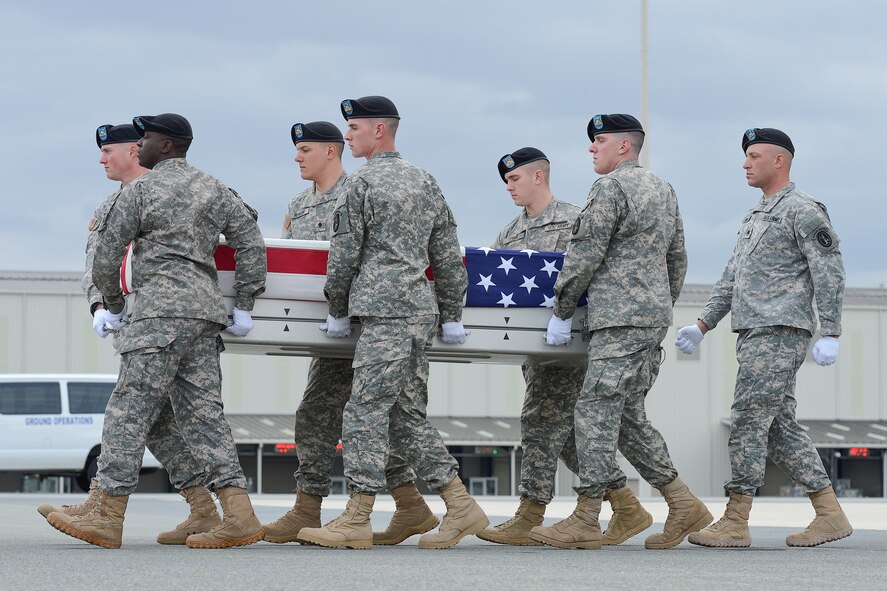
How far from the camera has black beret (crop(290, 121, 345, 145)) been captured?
813 cm

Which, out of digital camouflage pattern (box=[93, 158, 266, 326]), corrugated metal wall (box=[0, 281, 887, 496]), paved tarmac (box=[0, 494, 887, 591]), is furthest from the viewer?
corrugated metal wall (box=[0, 281, 887, 496])

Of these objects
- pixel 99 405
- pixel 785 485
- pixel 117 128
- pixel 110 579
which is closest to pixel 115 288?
pixel 117 128

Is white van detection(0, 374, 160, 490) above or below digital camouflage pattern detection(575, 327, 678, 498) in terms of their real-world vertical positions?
below

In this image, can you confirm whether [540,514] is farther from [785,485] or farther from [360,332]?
[785,485]

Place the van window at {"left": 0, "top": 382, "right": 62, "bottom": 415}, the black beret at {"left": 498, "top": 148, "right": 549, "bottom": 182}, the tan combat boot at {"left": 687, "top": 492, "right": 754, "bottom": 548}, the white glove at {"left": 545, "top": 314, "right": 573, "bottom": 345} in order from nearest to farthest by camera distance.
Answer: the white glove at {"left": 545, "top": 314, "right": 573, "bottom": 345}
the tan combat boot at {"left": 687, "top": 492, "right": 754, "bottom": 548}
the black beret at {"left": 498, "top": 148, "right": 549, "bottom": 182}
the van window at {"left": 0, "top": 382, "right": 62, "bottom": 415}

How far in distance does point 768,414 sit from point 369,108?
2.49 meters

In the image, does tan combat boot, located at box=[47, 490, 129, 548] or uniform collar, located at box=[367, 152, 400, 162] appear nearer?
tan combat boot, located at box=[47, 490, 129, 548]

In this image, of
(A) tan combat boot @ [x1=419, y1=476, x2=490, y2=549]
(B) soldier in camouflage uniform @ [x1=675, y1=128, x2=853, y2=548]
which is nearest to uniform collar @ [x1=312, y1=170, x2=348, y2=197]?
(A) tan combat boot @ [x1=419, y1=476, x2=490, y2=549]

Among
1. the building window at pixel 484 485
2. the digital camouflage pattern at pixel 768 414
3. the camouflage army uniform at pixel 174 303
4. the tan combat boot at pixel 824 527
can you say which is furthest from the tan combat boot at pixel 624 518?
the building window at pixel 484 485

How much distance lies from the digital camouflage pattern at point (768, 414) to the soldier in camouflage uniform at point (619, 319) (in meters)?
0.35

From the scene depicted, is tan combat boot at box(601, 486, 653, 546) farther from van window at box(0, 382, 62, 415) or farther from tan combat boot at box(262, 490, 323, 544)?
van window at box(0, 382, 62, 415)

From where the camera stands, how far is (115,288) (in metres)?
7.04

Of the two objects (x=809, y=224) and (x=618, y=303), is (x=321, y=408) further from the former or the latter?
(x=809, y=224)

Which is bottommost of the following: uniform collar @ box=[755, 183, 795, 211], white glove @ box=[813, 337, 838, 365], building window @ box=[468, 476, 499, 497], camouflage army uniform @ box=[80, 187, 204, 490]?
building window @ box=[468, 476, 499, 497]
